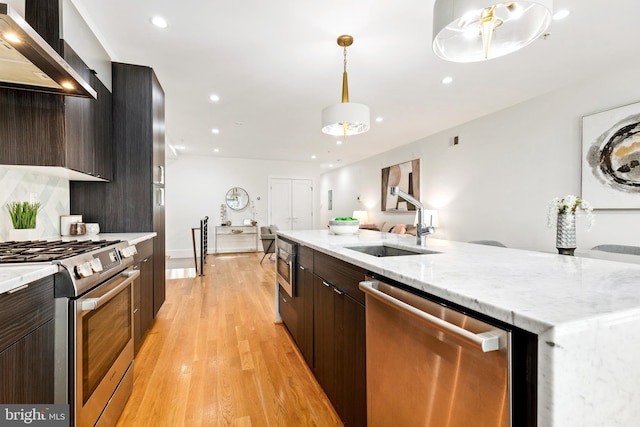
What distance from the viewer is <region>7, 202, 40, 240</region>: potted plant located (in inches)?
70.8

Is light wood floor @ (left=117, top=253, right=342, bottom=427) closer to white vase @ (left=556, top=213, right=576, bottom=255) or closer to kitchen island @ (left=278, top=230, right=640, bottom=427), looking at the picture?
kitchen island @ (left=278, top=230, right=640, bottom=427)

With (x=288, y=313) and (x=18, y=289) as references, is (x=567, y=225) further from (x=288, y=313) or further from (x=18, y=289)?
(x=18, y=289)

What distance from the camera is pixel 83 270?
121 centimetres

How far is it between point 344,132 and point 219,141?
163 inches

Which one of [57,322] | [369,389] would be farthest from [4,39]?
[369,389]

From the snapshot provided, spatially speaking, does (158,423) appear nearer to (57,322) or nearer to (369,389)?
(57,322)

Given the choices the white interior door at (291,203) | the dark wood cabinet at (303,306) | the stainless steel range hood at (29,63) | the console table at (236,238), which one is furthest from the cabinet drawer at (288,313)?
the white interior door at (291,203)

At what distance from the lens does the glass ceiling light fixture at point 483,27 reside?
1264 mm

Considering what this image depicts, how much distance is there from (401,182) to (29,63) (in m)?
6.03

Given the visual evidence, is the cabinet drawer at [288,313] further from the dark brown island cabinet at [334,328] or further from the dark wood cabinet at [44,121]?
the dark wood cabinet at [44,121]

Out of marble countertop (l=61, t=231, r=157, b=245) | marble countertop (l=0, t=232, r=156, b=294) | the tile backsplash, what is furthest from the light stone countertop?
the tile backsplash

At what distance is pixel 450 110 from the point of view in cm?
426

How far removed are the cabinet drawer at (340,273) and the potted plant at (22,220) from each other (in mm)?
1835

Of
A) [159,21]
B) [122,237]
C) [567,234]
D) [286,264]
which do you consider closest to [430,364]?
[286,264]
